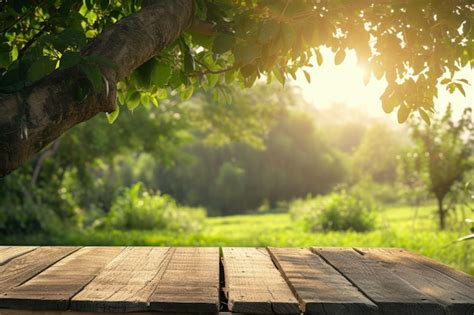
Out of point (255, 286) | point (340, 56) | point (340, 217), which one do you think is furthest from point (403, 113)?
point (340, 217)

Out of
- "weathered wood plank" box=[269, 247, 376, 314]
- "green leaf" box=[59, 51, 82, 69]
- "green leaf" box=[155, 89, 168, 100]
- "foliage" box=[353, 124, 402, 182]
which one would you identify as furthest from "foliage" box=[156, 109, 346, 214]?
"green leaf" box=[59, 51, 82, 69]

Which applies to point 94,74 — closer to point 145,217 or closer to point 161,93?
point 161,93

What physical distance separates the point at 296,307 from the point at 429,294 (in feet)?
1.60

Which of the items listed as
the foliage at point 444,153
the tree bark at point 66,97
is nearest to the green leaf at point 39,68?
the tree bark at point 66,97

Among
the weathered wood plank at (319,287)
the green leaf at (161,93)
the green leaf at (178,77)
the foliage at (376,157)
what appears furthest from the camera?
the foliage at (376,157)

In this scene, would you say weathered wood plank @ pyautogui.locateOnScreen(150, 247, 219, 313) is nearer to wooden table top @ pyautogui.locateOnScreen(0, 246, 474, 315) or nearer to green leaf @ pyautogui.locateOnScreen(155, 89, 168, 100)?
wooden table top @ pyautogui.locateOnScreen(0, 246, 474, 315)

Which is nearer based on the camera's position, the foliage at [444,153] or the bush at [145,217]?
the foliage at [444,153]

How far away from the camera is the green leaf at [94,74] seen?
1806 mm

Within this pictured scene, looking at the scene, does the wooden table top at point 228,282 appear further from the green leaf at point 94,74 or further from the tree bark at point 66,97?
the green leaf at point 94,74

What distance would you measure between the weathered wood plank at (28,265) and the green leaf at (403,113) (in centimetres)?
164

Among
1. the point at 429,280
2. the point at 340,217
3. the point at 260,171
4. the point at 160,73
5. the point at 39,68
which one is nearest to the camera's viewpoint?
the point at 39,68

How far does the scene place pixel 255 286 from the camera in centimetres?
199

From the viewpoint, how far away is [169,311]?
68.5 inches

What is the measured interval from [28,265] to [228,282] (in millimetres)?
915
